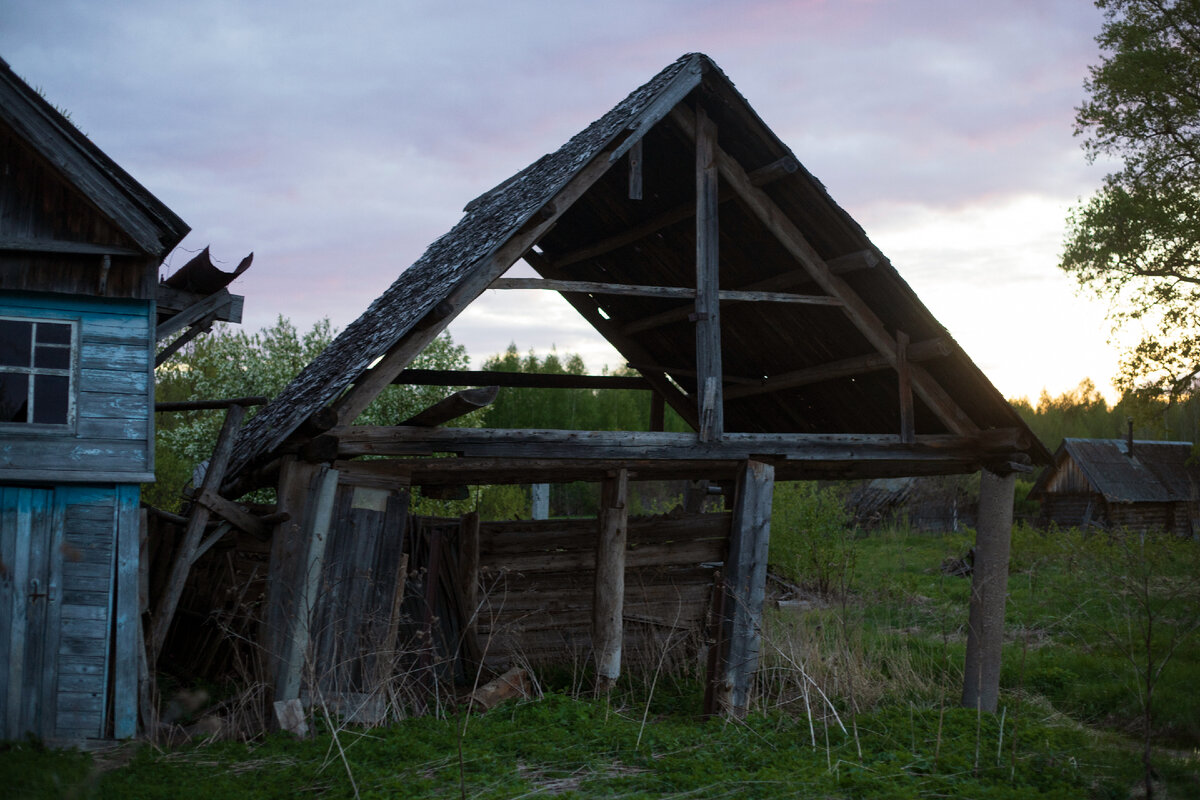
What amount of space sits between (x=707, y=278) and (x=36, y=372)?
5399mm

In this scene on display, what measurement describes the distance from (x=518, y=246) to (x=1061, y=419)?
6341 cm

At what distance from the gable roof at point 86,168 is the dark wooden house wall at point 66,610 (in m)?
2.07

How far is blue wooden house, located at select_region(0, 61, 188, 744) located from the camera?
7266mm

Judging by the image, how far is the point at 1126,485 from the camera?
99.5 feet

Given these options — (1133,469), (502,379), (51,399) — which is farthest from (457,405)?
(1133,469)

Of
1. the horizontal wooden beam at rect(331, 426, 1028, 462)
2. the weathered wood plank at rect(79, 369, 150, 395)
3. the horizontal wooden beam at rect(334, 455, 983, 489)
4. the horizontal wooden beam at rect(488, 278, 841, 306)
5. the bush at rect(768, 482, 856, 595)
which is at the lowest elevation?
the bush at rect(768, 482, 856, 595)

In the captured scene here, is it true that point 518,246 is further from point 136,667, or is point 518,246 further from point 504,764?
point 136,667

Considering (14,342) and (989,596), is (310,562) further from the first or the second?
(989,596)

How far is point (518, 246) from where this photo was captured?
298 inches

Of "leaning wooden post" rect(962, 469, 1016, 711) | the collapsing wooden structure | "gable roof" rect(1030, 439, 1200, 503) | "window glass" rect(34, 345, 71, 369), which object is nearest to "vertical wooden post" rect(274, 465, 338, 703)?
the collapsing wooden structure

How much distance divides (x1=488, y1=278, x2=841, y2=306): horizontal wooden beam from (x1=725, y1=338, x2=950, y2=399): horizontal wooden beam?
746mm

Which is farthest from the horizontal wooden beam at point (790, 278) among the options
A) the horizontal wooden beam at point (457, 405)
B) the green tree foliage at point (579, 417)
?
the green tree foliage at point (579, 417)

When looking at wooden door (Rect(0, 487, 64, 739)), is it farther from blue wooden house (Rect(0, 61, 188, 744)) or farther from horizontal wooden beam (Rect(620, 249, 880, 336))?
horizontal wooden beam (Rect(620, 249, 880, 336))

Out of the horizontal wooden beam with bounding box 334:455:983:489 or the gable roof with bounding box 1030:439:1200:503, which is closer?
the horizontal wooden beam with bounding box 334:455:983:489
